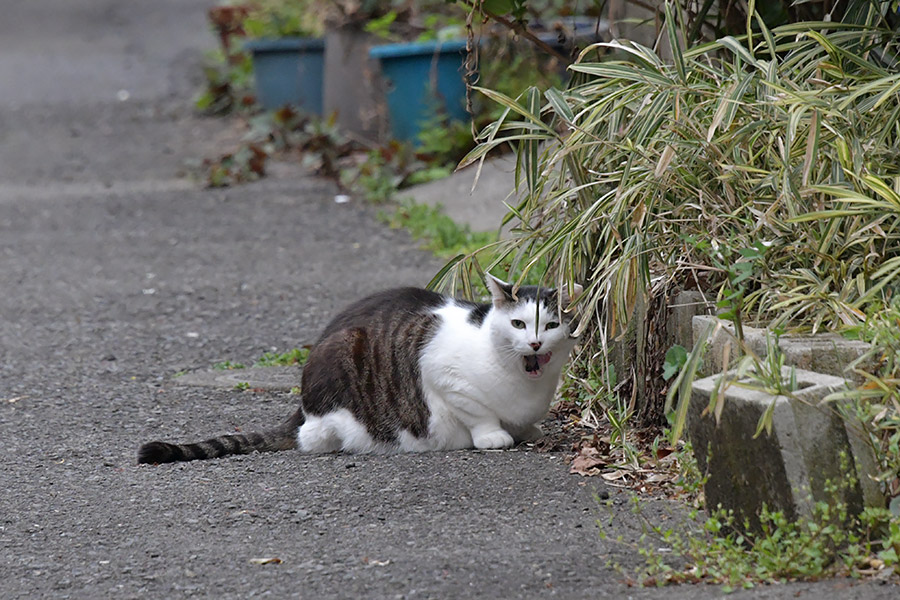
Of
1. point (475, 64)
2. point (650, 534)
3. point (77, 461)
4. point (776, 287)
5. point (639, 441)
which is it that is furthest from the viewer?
point (475, 64)

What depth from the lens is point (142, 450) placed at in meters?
3.89

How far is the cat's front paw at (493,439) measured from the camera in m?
3.90

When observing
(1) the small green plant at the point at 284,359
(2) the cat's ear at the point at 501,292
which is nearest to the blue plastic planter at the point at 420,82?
(1) the small green plant at the point at 284,359

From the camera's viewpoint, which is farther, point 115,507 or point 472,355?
point 472,355

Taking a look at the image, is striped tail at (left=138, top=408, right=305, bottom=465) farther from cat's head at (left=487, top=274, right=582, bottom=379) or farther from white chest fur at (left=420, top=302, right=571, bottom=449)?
cat's head at (left=487, top=274, right=582, bottom=379)

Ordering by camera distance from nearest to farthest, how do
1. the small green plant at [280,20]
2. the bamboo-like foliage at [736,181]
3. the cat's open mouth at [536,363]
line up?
the bamboo-like foliage at [736,181]
the cat's open mouth at [536,363]
the small green plant at [280,20]

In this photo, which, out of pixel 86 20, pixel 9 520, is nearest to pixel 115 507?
pixel 9 520

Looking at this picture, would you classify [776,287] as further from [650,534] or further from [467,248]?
[467,248]

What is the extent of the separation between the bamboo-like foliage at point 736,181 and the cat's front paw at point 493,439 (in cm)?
53

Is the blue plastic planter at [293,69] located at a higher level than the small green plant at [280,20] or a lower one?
lower

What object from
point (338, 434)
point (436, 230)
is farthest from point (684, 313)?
point (436, 230)

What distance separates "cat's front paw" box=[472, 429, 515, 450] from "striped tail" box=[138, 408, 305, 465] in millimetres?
638

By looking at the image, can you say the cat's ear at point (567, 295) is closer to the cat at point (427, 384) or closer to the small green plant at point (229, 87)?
the cat at point (427, 384)

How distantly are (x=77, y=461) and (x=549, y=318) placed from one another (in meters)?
1.73
